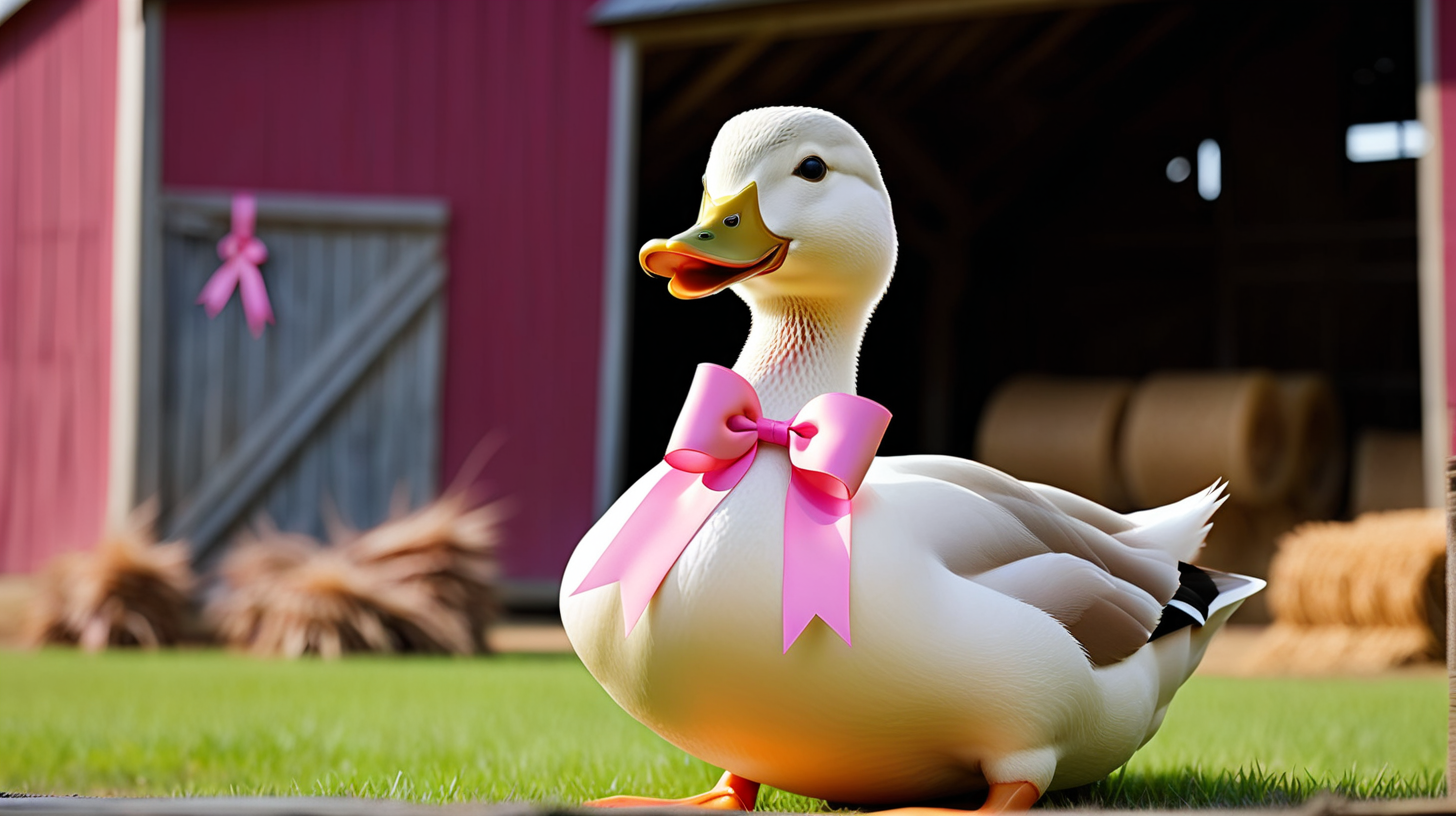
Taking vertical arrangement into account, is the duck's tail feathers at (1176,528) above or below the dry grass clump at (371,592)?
above

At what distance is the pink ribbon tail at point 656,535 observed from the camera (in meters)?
1.77

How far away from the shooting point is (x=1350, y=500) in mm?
10797

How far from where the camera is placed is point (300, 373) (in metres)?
7.57

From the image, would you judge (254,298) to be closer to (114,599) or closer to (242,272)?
(242,272)

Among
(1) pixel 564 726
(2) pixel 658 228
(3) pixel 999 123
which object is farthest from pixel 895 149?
(1) pixel 564 726

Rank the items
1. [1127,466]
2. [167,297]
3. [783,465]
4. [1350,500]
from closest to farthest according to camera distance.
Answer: [783,465], [167,297], [1127,466], [1350,500]

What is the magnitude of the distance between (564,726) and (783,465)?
203 centimetres

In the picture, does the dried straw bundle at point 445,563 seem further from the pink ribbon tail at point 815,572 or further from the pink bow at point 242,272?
the pink ribbon tail at point 815,572

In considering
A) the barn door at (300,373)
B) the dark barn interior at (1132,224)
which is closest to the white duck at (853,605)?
the barn door at (300,373)

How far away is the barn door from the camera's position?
741 centimetres

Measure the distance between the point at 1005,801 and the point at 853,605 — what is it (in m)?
0.35

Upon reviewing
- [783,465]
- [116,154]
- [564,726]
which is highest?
[116,154]

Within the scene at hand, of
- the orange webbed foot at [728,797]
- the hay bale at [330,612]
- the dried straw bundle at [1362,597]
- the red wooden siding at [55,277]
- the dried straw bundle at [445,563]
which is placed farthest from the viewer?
the red wooden siding at [55,277]

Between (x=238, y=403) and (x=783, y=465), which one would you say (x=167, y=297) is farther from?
(x=783, y=465)
